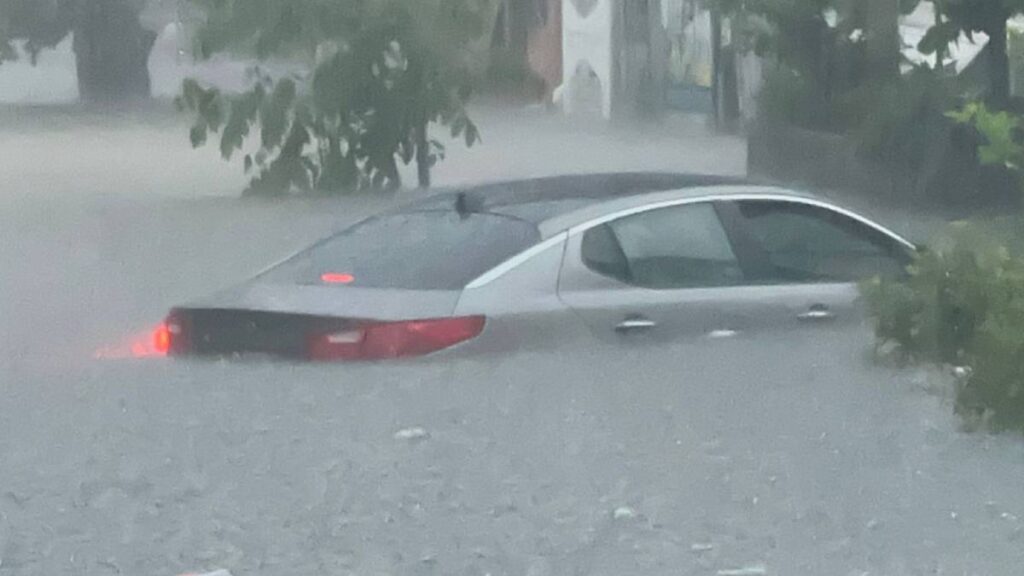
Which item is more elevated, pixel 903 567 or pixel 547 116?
A: pixel 903 567

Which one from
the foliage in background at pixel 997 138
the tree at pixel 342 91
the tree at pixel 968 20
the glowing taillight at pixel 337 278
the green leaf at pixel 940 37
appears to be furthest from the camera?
the tree at pixel 342 91

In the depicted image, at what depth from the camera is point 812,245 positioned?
11.0m

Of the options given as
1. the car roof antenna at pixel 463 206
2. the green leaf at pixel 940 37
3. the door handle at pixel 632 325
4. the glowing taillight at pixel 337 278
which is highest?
the car roof antenna at pixel 463 206

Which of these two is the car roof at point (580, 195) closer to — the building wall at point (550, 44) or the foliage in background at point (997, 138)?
the foliage in background at point (997, 138)

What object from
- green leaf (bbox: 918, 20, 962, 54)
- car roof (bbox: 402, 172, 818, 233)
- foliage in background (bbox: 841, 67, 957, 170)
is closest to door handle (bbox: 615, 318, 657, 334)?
car roof (bbox: 402, 172, 818, 233)

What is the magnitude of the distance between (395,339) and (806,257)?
222 centimetres

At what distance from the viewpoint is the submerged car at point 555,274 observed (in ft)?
32.5

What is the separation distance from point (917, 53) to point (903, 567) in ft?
56.0

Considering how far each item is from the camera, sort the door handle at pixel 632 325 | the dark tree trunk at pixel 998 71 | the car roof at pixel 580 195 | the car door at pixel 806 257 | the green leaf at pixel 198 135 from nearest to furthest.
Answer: the door handle at pixel 632 325, the car roof at pixel 580 195, the car door at pixel 806 257, the dark tree trunk at pixel 998 71, the green leaf at pixel 198 135

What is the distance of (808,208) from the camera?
1101 cm

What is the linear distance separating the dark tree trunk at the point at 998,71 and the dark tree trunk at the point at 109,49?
14.5 m

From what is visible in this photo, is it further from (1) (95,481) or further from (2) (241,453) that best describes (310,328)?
(1) (95,481)

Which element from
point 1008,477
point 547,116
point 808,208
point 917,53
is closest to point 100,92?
point 547,116

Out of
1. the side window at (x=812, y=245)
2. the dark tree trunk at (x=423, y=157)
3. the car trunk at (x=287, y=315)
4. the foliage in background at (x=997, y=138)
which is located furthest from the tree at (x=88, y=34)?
the car trunk at (x=287, y=315)
